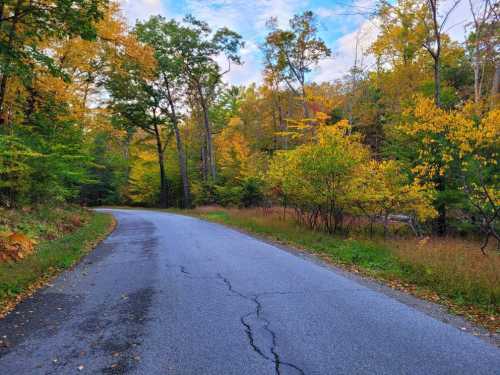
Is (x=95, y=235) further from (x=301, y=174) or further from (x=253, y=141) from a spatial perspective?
(x=253, y=141)

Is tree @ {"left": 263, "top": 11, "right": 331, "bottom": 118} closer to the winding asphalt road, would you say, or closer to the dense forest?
the dense forest

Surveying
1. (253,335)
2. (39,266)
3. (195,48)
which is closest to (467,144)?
(253,335)

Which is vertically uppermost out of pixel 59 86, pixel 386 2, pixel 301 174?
pixel 386 2

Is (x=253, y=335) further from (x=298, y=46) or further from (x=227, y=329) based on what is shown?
(x=298, y=46)

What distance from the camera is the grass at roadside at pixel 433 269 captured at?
5.10 meters

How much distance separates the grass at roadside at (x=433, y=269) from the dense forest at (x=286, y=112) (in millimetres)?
1458

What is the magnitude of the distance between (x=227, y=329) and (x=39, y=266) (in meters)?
5.05

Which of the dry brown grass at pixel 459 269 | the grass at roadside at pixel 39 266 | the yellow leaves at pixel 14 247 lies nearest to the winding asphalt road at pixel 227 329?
the grass at roadside at pixel 39 266

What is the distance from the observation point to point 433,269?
644 centimetres

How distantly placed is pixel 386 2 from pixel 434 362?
11353mm

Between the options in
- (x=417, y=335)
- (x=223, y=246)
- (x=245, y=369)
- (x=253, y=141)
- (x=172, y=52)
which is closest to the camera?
(x=245, y=369)

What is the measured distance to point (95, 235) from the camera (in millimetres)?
12328

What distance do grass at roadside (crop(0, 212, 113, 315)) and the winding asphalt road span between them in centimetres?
40

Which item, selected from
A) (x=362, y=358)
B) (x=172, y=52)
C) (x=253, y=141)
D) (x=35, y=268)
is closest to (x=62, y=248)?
(x=35, y=268)
